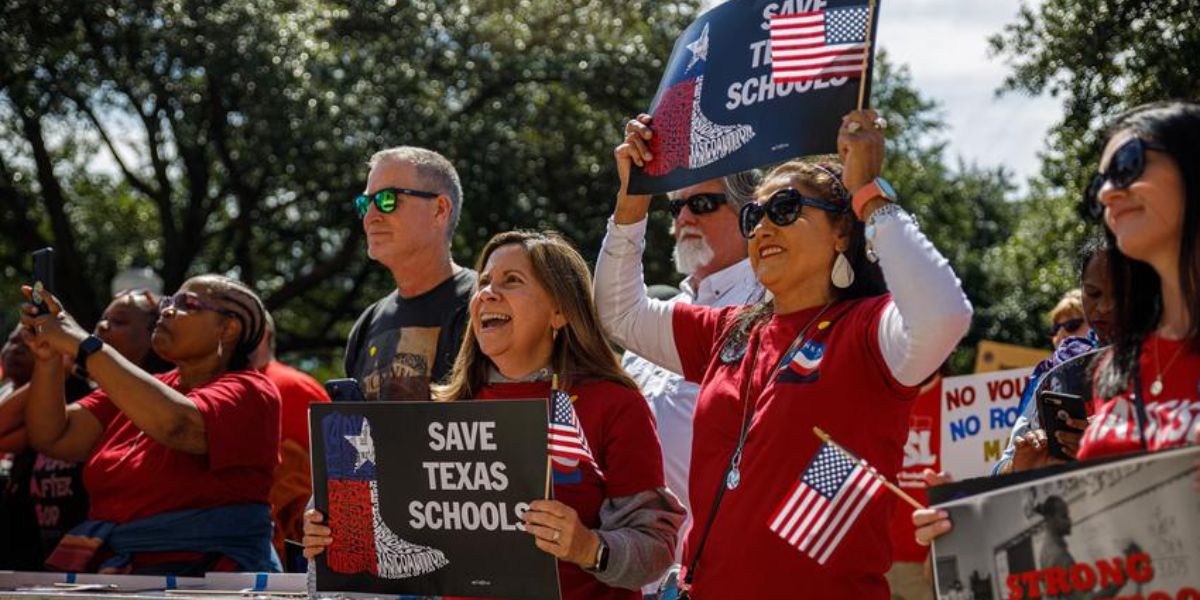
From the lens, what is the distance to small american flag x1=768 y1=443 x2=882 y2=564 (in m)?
3.53

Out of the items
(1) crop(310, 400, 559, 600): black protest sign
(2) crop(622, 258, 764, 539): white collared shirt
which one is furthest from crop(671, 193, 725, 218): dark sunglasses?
(1) crop(310, 400, 559, 600): black protest sign

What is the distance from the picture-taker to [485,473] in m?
3.93

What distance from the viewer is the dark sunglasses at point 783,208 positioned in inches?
153

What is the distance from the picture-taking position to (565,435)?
4.08 meters

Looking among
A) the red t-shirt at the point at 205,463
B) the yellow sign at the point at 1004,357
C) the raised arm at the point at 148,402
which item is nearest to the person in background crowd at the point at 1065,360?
the red t-shirt at the point at 205,463

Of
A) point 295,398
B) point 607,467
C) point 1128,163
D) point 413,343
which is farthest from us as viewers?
point 295,398

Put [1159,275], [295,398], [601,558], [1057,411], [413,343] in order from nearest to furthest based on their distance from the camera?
1. [1159,275]
2. [601,558]
3. [1057,411]
4. [413,343]
5. [295,398]

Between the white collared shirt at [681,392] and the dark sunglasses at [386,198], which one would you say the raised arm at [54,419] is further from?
the white collared shirt at [681,392]

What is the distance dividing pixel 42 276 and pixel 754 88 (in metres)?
2.98

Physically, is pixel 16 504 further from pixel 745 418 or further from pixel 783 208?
pixel 783 208

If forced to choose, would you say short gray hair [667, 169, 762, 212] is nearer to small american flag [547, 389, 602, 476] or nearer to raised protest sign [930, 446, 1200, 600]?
small american flag [547, 389, 602, 476]

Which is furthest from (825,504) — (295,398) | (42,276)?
(295,398)

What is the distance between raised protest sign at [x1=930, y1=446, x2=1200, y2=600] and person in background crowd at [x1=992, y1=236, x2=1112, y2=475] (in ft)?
3.16

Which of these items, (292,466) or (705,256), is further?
(292,466)
